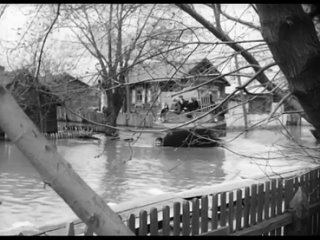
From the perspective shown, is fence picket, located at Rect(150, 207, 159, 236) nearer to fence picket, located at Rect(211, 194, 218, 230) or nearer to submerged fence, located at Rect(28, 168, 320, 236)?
submerged fence, located at Rect(28, 168, 320, 236)

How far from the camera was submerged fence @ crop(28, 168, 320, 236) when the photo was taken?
4.16 meters

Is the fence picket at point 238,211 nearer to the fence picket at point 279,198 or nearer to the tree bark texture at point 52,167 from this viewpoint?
the fence picket at point 279,198

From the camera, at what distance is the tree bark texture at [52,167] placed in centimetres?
128

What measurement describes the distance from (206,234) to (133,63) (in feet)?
6.55

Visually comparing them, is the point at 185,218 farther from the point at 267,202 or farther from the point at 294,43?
the point at 294,43

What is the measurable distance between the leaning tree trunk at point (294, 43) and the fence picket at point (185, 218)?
2.04 m

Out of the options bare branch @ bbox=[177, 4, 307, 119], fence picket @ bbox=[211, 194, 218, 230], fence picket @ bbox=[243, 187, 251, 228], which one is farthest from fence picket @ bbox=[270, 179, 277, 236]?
bare branch @ bbox=[177, 4, 307, 119]

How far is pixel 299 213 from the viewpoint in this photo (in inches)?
202

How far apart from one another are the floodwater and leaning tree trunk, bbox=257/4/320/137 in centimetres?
209

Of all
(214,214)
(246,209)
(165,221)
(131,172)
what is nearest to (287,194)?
(246,209)

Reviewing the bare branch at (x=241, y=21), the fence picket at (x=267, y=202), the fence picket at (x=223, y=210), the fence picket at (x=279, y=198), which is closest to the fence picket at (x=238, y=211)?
the fence picket at (x=223, y=210)

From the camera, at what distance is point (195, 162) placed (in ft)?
51.4

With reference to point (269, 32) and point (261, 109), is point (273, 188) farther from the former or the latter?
point (269, 32)

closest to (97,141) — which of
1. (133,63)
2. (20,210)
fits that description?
(20,210)
